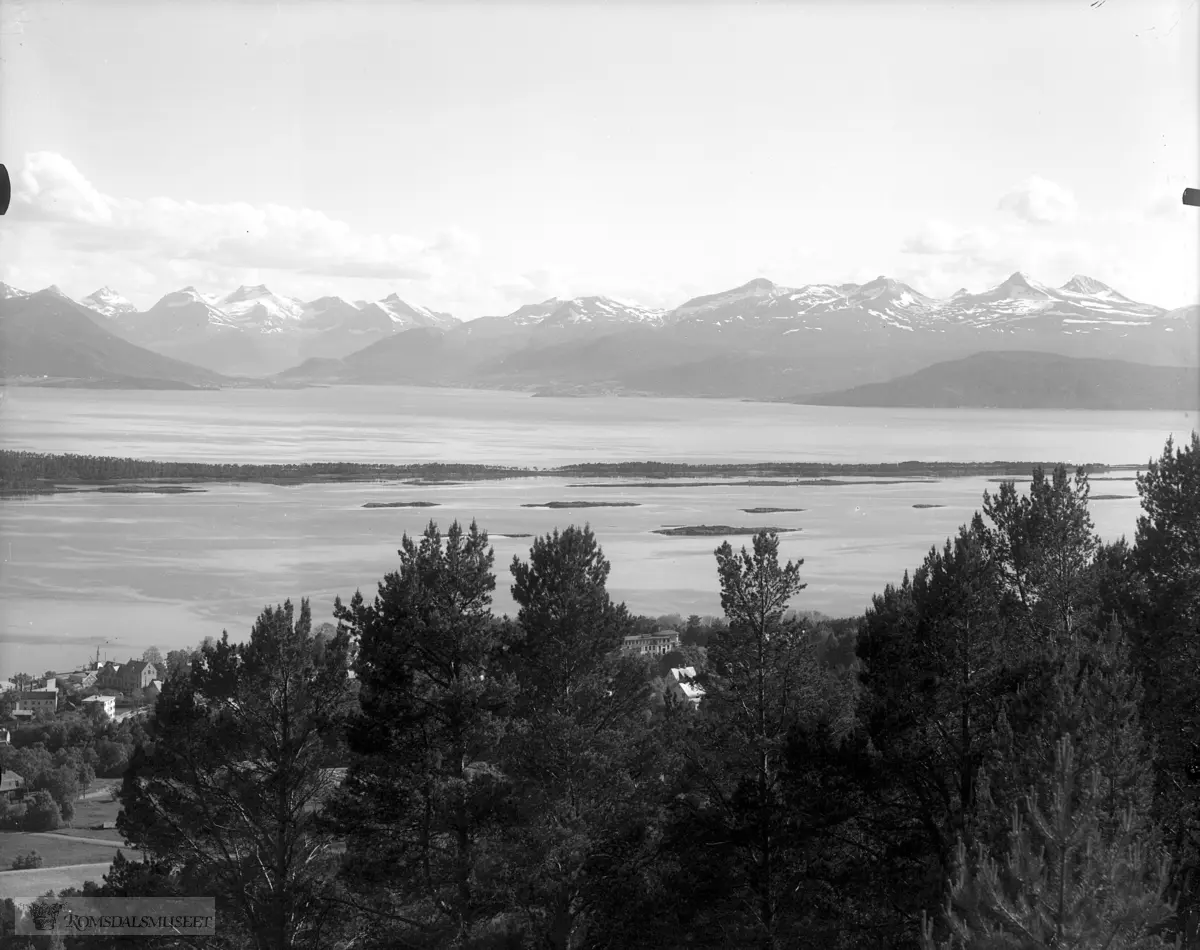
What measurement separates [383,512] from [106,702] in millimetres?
9509

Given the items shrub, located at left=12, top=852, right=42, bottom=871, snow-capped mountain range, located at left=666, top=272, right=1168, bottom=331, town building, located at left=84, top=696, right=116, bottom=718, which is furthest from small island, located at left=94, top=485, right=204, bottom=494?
snow-capped mountain range, located at left=666, top=272, right=1168, bottom=331

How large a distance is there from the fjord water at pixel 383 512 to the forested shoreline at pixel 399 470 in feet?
1.88

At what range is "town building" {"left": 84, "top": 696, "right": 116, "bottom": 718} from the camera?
1363cm

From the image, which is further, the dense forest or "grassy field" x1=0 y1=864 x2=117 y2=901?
"grassy field" x1=0 y1=864 x2=117 y2=901

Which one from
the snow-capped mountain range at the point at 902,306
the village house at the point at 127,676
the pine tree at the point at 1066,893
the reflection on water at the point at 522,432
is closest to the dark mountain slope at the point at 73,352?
the reflection on water at the point at 522,432

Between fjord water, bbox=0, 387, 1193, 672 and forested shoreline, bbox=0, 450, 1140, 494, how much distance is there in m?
0.57

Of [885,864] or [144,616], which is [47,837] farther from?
[885,864]

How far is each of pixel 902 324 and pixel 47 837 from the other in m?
123

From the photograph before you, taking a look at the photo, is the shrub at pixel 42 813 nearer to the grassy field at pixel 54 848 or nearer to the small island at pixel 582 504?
the grassy field at pixel 54 848

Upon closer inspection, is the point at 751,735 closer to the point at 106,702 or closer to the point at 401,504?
the point at 106,702

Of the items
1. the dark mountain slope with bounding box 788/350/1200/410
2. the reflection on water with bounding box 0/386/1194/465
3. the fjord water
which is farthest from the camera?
the reflection on water with bounding box 0/386/1194/465

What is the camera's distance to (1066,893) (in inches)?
127

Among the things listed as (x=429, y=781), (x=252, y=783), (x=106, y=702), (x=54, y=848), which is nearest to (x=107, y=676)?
(x=106, y=702)

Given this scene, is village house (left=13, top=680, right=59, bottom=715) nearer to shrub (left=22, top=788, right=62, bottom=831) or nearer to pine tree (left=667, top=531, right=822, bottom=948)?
shrub (left=22, top=788, right=62, bottom=831)
